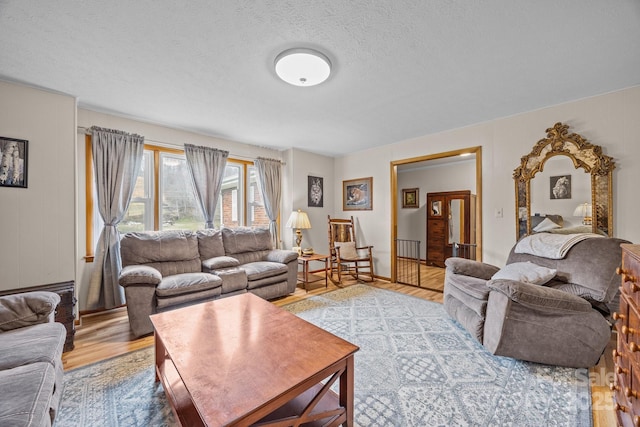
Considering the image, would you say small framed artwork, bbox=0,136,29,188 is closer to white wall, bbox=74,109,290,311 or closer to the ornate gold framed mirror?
white wall, bbox=74,109,290,311

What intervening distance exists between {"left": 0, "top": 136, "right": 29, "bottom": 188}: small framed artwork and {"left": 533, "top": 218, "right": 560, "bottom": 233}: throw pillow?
5.33 meters

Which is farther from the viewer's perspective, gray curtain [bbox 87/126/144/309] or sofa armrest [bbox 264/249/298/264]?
sofa armrest [bbox 264/249/298/264]

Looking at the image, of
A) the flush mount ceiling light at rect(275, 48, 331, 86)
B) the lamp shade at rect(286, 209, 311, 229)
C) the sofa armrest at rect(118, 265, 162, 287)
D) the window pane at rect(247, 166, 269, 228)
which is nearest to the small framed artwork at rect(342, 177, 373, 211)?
the lamp shade at rect(286, 209, 311, 229)

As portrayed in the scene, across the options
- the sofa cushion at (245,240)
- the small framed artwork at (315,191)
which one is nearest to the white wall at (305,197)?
the small framed artwork at (315,191)

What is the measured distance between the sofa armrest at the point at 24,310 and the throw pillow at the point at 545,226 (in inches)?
179

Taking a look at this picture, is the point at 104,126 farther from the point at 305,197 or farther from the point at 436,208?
the point at 436,208

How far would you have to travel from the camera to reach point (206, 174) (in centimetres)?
376

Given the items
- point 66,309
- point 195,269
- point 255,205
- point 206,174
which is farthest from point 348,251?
point 66,309

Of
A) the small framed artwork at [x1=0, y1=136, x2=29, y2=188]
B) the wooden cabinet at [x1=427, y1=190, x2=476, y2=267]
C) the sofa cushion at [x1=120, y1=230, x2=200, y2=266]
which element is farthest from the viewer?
the wooden cabinet at [x1=427, y1=190, x2=476, y2=267]

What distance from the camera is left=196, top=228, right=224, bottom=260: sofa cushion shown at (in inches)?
133

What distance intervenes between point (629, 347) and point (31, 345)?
2.96 meters

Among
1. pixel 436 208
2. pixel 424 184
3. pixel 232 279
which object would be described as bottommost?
pixel 232 279

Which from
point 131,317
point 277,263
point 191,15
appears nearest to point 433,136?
point 277,263

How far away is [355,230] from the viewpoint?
500 cm
